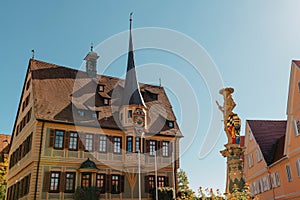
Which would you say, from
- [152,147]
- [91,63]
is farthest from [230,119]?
[91,63]

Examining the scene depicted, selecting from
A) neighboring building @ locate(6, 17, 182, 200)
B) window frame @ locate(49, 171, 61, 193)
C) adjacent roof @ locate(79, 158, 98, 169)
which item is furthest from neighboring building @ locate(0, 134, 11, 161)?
adjacent roof @ locate(79, 158, 98, 169)

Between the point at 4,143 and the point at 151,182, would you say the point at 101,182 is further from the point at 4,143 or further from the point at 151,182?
the point at 4,143

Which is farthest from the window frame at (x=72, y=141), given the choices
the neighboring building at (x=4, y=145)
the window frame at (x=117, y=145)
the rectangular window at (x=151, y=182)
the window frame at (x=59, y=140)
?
the neighboring building at (x=4, y=145)

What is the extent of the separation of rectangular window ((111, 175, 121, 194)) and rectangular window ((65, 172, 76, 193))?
3177mm

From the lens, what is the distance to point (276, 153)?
27.5 meters

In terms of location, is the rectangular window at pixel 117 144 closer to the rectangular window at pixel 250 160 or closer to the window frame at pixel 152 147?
the window frame at pixel 152 147

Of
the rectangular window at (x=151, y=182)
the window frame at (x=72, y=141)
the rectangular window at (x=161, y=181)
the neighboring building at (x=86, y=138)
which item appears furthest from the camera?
the rectangular window at (x=161, y=181)

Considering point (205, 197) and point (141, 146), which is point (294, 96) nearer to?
point (141, 146)

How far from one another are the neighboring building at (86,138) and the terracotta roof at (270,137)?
7.05 m

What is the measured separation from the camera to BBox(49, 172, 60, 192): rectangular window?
959 inches

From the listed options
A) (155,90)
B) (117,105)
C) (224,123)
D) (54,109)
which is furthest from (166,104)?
(224,123)

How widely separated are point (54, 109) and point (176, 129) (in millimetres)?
11207

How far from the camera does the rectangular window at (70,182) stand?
24.9 meters

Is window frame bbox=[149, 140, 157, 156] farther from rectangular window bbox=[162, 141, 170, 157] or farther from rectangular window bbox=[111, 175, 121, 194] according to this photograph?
rectangular window bbox=[111, 175, 121, 194]
